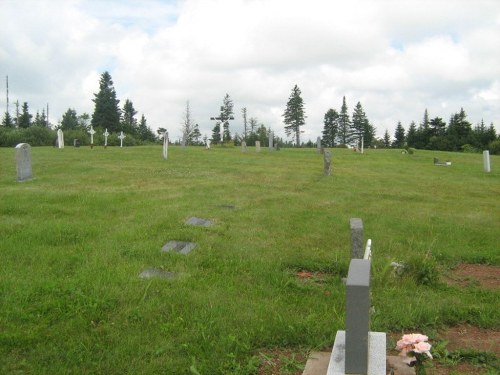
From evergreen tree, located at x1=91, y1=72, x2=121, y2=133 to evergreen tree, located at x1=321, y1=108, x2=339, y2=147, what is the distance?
3382cm

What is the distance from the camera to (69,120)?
83.8 metres

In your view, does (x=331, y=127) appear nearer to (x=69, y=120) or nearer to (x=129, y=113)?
(x=129, y=113)

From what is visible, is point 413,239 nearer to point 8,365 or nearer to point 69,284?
point 69,284

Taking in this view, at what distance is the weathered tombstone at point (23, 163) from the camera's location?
13375 millimetres

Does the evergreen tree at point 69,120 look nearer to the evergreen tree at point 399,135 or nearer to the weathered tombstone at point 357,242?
the evergreen tree at point 399,135

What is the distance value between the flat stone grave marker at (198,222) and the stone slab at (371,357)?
5387mm

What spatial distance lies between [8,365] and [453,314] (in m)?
4.24

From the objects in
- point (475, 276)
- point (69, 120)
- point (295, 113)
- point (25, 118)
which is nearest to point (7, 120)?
point (25, 118)

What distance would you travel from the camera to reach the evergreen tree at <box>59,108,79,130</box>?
82225 millimetres

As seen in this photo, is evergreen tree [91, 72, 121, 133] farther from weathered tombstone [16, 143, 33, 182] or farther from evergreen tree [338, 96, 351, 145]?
weathered tombstone [16, 143, 33, 182]

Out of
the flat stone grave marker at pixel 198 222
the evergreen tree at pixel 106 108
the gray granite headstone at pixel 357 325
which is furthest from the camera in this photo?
the evergreen tree at pixel 106 108

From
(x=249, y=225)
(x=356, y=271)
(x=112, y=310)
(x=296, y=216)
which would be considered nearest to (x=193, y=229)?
(x=249, y=225)

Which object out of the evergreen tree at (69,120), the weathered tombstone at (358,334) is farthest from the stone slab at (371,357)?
the evergreen tree at (69,120)

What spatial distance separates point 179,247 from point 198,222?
5.46 ft
